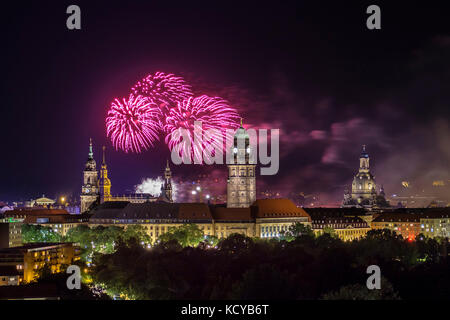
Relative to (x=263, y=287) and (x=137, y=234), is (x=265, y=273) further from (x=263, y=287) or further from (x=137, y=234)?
(x=137, y=234)

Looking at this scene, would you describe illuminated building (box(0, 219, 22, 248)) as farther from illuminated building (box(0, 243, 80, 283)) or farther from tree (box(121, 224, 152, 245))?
illuminated building (box(0, 243, 80, 283))

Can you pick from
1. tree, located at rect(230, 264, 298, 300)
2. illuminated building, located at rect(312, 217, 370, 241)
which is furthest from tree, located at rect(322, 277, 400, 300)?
illuminated building, located at rect(312, 217, 370, 241)

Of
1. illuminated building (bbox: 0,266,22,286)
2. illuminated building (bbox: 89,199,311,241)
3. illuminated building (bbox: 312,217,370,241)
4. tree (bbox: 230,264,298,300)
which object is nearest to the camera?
tree (bbox: 230,264,298,300)

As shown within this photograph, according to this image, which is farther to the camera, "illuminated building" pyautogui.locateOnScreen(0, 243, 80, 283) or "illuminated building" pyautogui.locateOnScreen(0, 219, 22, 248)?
"illuminated building" pyautogui.locateOnScreen(0, 219, 22, 248)

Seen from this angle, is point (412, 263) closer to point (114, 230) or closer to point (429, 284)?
point (429, 284)

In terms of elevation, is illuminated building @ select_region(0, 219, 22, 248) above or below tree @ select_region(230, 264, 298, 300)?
above

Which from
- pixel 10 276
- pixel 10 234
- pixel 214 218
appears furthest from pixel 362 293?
pixel 10 234
